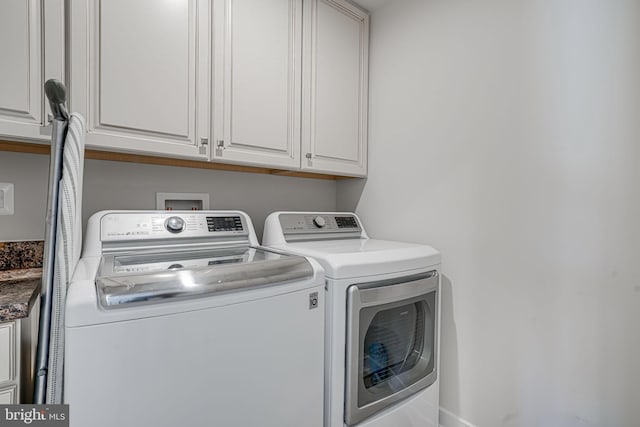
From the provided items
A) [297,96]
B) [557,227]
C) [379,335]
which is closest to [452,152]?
[557,227]

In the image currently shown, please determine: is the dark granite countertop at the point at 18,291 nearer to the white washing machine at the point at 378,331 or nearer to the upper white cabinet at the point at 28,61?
the upper white cabinet at the point at 28,61

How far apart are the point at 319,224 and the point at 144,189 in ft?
2.98

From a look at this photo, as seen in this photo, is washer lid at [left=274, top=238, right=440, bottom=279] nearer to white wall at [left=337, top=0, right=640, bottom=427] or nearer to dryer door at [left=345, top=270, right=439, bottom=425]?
dryer door at [left=345, top=270, right=439, bottom=425]

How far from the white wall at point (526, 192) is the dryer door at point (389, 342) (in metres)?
0.27

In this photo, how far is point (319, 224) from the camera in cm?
178

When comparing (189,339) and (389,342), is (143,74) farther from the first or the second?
(389,342)

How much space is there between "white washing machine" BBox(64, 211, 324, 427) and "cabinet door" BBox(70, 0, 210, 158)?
38 cm

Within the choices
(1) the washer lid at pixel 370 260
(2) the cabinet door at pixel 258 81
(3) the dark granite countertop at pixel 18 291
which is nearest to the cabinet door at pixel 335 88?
(2) the cabinet door at pixel 258 81

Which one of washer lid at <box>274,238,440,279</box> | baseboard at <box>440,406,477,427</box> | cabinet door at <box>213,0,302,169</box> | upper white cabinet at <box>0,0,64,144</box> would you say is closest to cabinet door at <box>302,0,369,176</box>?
cabinet door at <box>213,0,302,169</box>

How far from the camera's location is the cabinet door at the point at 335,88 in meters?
Answer: 1.72

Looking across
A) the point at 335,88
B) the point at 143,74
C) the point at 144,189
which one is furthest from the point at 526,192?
the point at 144,189

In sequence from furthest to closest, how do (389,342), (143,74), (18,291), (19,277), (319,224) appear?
(319,224)
(389,342)
(143,74)
(19,277)
(18,291)

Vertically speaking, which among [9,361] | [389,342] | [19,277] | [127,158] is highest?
[127,158]

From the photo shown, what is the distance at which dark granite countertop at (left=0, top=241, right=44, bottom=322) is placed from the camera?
80 cm
